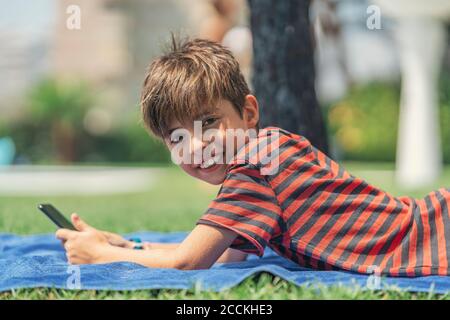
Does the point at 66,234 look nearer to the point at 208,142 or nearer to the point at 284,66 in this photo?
the point at 208,142

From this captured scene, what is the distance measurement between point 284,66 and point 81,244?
75.4 inches

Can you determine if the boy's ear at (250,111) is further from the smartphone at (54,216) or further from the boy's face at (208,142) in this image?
the smartphone at (54,216)

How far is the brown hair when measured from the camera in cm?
271

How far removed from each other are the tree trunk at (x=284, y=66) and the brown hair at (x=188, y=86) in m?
1.35

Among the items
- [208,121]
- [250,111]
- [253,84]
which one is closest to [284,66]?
[253,84]

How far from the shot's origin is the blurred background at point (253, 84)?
171 inches

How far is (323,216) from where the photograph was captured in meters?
2.69

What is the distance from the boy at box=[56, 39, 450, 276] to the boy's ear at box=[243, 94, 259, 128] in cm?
3

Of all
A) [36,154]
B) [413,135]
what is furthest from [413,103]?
[36,154]

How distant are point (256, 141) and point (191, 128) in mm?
223

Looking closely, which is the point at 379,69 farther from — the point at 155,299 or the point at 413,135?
the point at 155,299
